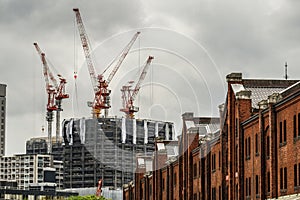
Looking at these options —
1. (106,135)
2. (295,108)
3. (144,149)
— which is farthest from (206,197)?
(106,135)

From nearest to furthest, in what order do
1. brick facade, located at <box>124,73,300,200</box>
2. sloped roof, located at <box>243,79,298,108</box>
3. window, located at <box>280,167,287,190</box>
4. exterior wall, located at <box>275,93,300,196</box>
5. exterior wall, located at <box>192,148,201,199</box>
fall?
exterior wall, located at <box>275,93,300,196</box>, brick facade, located at <box>124,73,300,200</box>, window, located at <box>280,167,287,190</box>, sloped roof, located at <box>243,79,298,108</box>, exterior wall, located at <box>192,148,201,199</box>

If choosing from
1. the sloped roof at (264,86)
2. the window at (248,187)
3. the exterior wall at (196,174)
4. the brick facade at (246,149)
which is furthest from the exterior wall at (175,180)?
the window at (248,187)

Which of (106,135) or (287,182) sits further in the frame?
(106,135)

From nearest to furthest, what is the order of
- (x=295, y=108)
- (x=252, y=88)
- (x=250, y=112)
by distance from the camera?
(x=295, y=108) < (x=250, y=112) < (x=252, y=88)

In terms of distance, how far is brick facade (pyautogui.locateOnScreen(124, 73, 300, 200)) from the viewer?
67.3 meters

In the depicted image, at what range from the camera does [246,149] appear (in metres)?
79.2

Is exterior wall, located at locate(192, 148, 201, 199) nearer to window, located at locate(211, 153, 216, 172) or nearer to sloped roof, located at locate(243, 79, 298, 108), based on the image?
window, located at locate(211, 153, 216, 172)

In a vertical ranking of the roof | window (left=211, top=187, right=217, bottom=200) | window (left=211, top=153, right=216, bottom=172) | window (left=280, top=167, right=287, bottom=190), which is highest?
the roof

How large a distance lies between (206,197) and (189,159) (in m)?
8.73

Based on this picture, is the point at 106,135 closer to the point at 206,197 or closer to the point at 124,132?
the point at 124,132

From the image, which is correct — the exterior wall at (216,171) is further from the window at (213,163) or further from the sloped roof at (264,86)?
the sloped roof at (264,86)

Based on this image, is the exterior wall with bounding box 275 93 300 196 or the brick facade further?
the brick facade

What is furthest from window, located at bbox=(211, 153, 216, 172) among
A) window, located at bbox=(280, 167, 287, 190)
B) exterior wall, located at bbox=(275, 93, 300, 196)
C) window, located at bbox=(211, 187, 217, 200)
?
window, located at bbox=(280, 167, 287, 190)

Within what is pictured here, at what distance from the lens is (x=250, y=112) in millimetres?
80750
